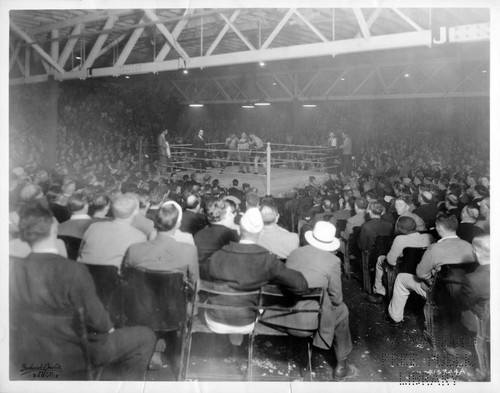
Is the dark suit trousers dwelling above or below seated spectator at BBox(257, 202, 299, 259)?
below

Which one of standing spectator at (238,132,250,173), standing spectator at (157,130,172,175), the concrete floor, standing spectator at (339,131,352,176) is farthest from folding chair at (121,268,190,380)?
standing spectator at (339,131,352,176)

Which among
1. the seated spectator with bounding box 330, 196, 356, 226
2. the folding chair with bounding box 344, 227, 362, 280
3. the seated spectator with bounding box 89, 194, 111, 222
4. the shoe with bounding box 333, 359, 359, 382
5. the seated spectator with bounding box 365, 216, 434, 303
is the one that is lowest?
the shoe with bounding box 333, 359, 359, 382

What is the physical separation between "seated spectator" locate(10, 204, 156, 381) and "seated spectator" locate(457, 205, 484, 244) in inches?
117

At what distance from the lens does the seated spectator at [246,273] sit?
266cm

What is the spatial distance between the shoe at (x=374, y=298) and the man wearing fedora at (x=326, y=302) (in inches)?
46.2

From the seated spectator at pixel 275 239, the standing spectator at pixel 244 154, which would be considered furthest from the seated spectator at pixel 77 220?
the standing spectator at pixel 244 154

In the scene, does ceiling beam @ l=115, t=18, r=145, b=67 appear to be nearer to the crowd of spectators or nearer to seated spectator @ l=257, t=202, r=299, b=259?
the crowd of spectators

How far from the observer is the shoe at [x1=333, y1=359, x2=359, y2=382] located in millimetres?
3031

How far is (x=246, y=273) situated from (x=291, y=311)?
0.42m

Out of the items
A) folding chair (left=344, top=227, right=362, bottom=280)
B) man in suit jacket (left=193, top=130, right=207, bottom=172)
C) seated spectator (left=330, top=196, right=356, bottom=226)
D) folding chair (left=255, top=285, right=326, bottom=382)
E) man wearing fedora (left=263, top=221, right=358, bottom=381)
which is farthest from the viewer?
man in suit jacket (left=193, top=130, right=207, bottom=172)

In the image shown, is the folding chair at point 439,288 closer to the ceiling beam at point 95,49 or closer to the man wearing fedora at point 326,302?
the man wearing fedora at point 326,302
